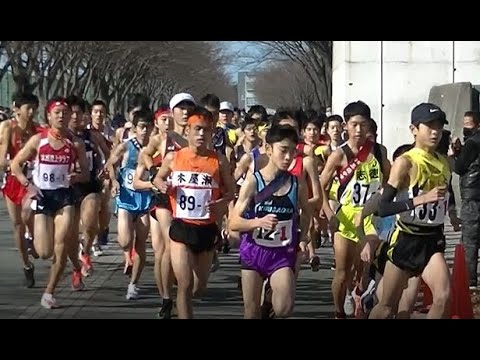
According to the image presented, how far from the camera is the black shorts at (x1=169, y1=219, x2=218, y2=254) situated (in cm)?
920

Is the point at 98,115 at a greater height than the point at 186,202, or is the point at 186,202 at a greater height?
the point at 98,115

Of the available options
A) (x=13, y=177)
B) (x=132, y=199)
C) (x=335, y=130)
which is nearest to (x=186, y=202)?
(x=132, y=199)

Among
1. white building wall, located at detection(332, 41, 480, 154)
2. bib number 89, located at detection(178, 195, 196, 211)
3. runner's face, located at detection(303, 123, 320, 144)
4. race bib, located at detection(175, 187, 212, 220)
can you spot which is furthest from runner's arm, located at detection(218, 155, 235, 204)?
white building wall, located at detection(332, 41, 480, 154)

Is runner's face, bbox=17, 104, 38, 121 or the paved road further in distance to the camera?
runner's face, bbox=17, 104, 38, 121

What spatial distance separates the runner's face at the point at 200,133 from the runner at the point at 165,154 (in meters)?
0.92

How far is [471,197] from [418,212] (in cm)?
419

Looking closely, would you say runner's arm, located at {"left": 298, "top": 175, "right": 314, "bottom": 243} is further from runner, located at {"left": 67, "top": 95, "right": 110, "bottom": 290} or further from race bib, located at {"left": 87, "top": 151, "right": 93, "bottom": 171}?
race bib, located at {"left": 87, "top": 151, "right": 93, "bottom": 171}

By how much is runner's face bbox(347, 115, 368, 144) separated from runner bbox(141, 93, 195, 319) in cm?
138

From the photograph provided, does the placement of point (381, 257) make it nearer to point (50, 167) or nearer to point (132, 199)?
point (50, 167)

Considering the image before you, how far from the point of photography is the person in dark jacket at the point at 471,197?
12258mm

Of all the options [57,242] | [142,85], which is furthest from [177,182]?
[142,85]

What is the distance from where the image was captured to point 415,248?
8.40 meters
